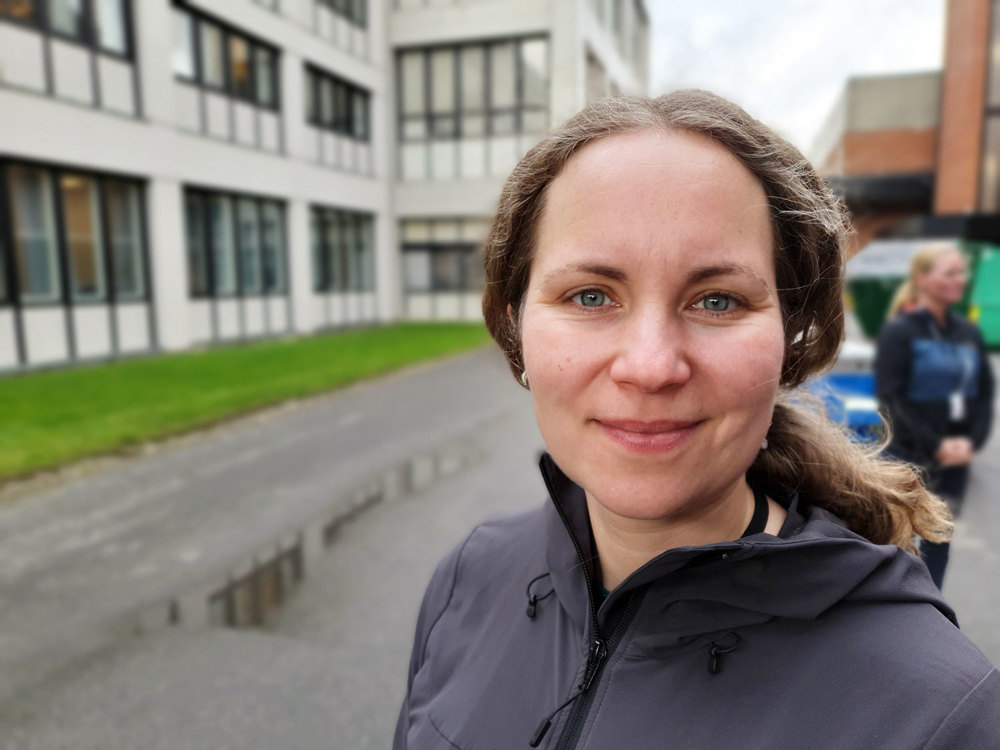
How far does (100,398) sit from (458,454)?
5.58 metres

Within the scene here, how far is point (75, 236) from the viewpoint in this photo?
1397cm

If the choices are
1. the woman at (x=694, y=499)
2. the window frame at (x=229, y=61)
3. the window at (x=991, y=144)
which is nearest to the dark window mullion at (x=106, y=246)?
the window frame at (x=229, y=61)

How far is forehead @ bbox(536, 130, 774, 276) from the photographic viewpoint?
44.3 inches

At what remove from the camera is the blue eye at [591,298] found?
3.98ft

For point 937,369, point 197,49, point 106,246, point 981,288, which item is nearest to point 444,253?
point 197,49

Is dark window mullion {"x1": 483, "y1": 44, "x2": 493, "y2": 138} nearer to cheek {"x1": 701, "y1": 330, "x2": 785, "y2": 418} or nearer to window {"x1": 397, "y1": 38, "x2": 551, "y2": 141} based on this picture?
window {"x1": 397, "y1": 38, "x2": 551, "y2": 141}

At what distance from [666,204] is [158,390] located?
36.8ft

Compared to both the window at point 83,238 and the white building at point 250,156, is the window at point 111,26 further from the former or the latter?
the window at point 83,238

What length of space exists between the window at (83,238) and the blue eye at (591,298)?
49.2ft

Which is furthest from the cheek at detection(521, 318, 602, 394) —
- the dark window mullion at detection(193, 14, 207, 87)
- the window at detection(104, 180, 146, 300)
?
the dark window mullion at detection(193, 14, 207, 87)

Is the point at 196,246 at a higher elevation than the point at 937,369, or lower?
higher

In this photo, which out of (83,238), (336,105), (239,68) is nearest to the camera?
(83,238)

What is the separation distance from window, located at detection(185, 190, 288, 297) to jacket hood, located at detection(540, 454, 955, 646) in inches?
680

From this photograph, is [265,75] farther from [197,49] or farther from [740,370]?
[740,370]
